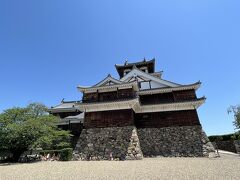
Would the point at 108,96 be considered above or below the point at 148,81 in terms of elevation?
below

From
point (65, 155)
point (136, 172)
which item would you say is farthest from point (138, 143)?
point (136, 172)

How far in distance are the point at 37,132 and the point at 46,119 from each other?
5.27ft

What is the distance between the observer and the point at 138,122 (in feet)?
65.2

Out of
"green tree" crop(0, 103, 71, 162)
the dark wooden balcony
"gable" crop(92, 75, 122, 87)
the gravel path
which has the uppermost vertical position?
"gable" crop(92, 75, 122, 87)

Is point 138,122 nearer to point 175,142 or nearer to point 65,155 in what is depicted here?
point 175,142

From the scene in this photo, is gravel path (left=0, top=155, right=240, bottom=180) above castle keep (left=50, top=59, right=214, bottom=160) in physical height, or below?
below

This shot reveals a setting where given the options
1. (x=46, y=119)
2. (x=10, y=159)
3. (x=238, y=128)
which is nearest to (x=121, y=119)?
(x=46, y=119)

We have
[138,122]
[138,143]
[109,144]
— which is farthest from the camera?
[138,122]

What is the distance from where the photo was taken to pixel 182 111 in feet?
61.8

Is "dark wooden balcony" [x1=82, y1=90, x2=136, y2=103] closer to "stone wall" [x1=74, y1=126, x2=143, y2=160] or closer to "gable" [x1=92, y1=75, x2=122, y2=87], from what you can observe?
"gable" [x1=92, y1=75, x2=122, y2=87]

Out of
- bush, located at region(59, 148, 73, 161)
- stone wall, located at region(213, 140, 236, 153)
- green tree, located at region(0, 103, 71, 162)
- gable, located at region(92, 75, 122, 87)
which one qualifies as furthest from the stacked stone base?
stone wall, located at region(213, 140, 236, 153)

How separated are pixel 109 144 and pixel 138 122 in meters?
4.54

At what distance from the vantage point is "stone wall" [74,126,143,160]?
16.2m

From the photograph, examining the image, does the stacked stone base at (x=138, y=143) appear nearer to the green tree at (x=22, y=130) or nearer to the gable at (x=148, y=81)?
the green tree at (x=22, y=130)
